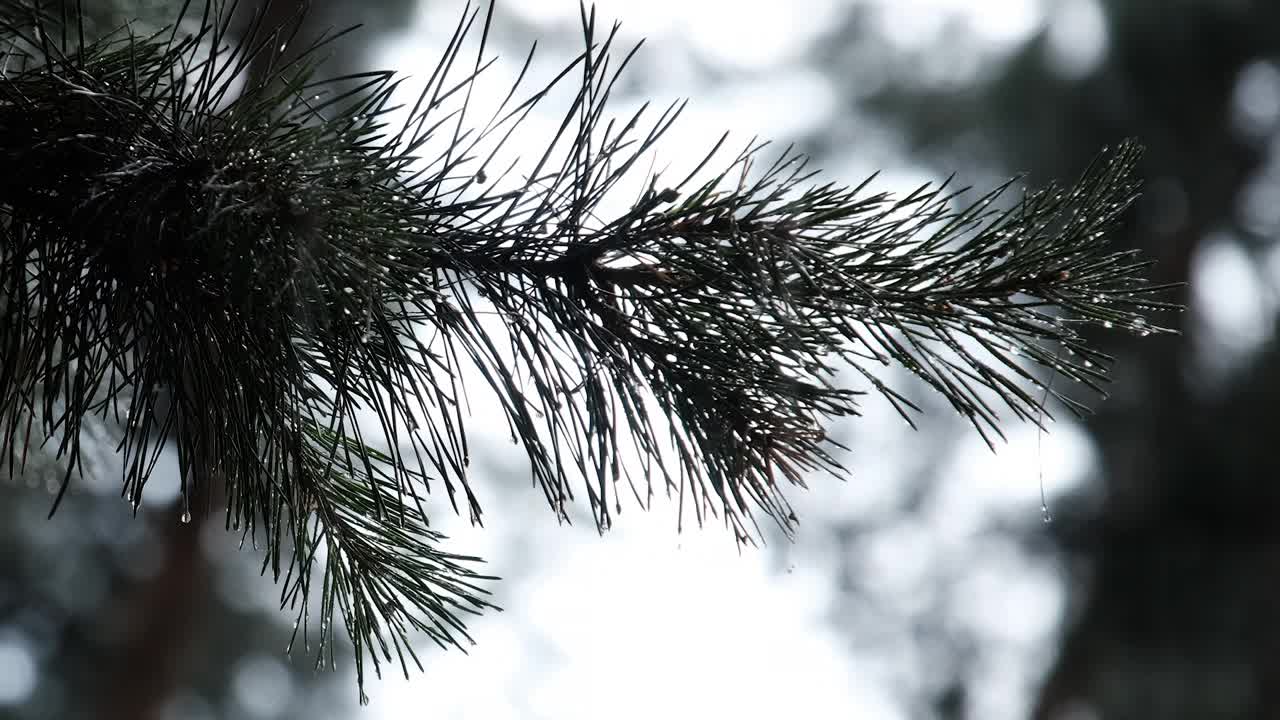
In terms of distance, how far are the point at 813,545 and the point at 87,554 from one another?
2.30 metres

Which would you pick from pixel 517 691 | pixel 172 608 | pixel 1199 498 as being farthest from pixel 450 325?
pixel 517 691

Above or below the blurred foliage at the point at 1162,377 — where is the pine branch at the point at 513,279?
below

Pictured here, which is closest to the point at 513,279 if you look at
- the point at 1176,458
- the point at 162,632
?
the point at 162,632

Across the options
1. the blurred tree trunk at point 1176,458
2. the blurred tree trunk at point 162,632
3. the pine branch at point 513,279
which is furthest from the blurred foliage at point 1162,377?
the pine branch at point 513,279

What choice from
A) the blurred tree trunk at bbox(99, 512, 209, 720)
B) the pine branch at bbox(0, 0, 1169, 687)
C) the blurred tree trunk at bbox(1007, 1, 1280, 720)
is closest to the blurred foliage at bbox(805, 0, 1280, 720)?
the blurred tree trunk at bbox(1007, 1, 1280, 720)

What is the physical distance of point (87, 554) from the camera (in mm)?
3256

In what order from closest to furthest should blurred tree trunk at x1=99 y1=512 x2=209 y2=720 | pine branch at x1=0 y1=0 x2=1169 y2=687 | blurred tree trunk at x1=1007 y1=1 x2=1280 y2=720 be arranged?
1. pine branch at x1=0 y1=0 x2=1169 y2=687
2. blurred tree trunk at x1=99 y1=512 x2=209 y2=720
3. blurred tree trunk at x1=1007 y1=1 x2=1280 y2=720

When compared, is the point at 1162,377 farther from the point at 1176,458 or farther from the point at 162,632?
the point at 162,632

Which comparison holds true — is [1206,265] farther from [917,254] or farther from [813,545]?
[917,254]

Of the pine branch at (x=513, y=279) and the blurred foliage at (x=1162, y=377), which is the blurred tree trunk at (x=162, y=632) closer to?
the blurred foliage at (x=1162, y=377)

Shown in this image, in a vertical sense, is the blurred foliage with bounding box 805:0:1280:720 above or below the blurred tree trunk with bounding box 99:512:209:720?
above

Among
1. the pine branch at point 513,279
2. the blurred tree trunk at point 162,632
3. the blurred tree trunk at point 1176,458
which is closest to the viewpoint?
the pine branch at point 513,279

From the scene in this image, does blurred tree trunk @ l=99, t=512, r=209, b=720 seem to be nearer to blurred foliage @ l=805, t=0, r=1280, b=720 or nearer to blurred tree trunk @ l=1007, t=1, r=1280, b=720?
blurred foliage @ l=805, t=0, r=1280, b=720

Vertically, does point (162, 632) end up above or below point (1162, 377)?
below
